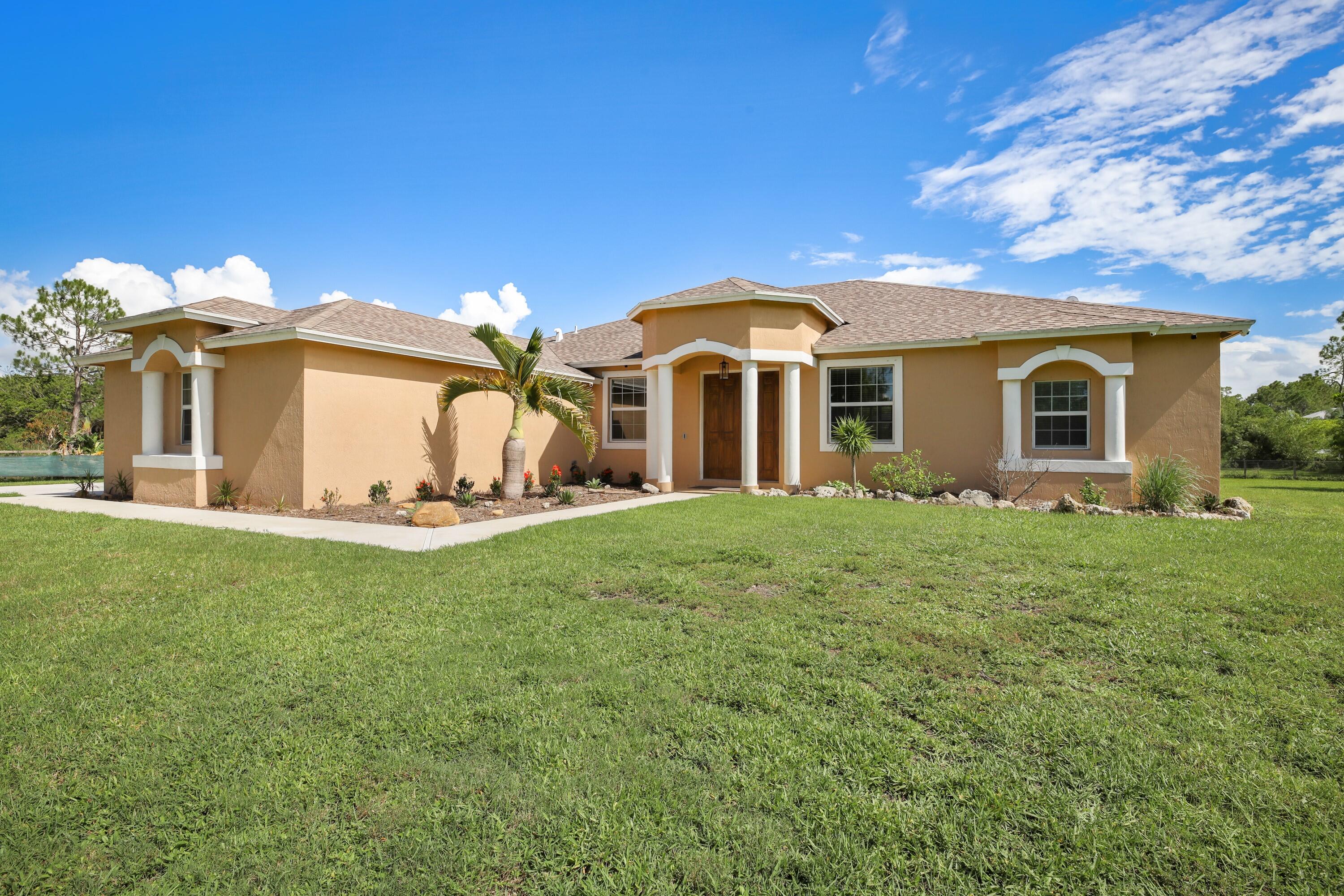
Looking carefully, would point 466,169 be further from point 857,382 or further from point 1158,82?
point 1158,82

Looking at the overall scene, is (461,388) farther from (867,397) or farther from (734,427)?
(867,397)

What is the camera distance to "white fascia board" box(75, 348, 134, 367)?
1456cm

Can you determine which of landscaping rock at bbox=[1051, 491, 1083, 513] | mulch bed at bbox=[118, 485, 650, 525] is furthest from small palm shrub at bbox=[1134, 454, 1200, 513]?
mulch bed at bbox=[118, 485, 650, 525]

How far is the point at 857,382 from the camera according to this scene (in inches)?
578

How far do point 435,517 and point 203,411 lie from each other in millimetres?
6485

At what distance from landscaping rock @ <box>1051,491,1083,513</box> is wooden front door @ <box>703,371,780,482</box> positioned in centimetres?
607

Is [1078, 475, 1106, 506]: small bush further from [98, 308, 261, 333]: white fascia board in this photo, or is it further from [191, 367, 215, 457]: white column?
[191, 367, 215, 457]: white column

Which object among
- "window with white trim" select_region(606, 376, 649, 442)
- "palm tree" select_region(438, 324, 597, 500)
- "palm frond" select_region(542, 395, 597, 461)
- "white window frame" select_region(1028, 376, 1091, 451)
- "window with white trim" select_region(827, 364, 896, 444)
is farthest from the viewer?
"window with white trim" select_region(606, 376, 649, 442)

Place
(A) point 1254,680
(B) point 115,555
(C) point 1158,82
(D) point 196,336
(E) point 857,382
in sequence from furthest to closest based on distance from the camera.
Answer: (E) point 857,382 → (D) point 196,336 → (C) point 1158,82 → (B) point 115,555 → (A) point 1254,680

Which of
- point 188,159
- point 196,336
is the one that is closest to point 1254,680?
point 196,336

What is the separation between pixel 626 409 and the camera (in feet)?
56.8

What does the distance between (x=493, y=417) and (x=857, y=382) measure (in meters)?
9.15

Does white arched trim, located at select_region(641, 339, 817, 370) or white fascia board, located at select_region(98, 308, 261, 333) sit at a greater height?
white fascia board, located at select_region(98, 308, 261, 333)

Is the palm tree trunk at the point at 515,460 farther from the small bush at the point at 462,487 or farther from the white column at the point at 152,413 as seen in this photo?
the white column at the point at 152,413
